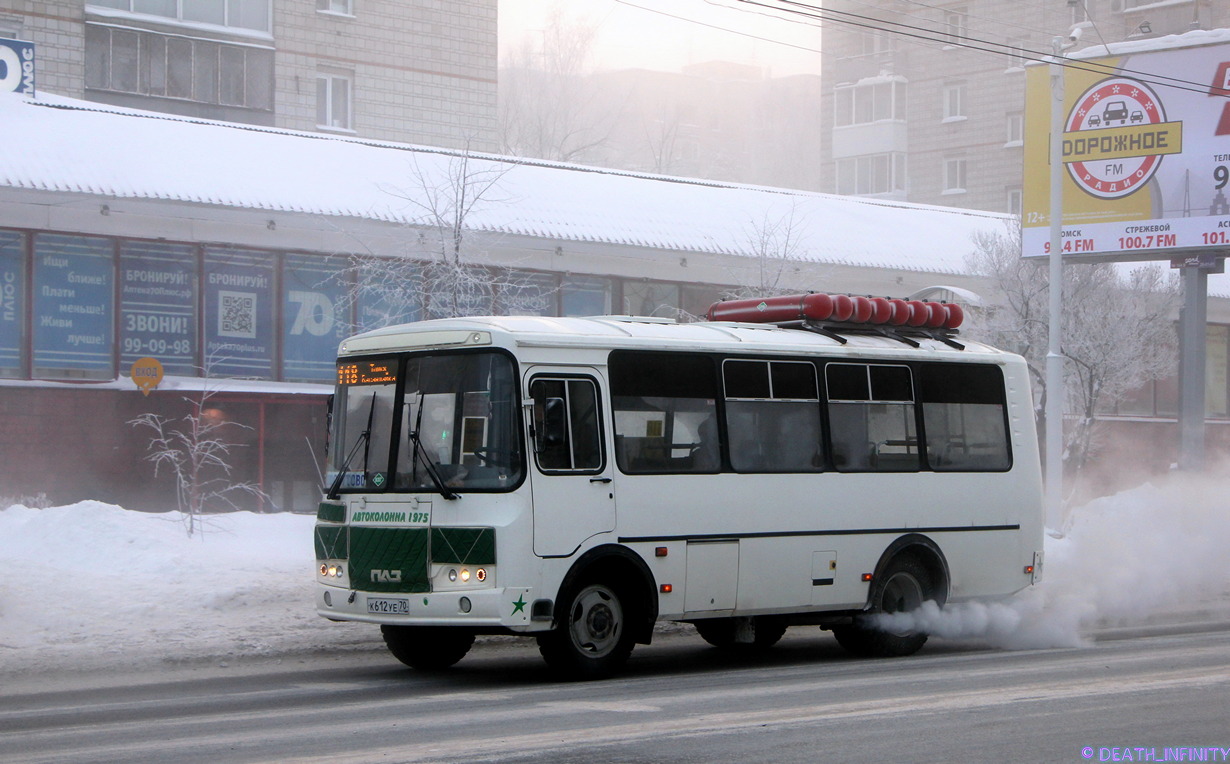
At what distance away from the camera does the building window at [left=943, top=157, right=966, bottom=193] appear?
67.4 m

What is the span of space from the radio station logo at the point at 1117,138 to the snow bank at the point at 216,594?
9.66 meters

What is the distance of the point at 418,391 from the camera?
1129 cm

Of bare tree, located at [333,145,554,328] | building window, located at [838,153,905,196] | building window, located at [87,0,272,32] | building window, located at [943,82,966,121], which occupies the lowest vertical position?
bare tree, located at [333,145,554,328]

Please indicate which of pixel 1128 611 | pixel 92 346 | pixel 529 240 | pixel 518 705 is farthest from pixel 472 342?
pixel 529 240

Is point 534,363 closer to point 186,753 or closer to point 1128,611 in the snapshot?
point 186,753

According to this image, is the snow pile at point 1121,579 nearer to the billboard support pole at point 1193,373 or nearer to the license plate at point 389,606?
the billboard support pole at point 1193,373

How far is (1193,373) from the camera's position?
26516mm

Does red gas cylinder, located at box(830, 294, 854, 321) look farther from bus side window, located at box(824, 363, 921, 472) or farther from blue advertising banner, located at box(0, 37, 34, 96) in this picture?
blue advertising banner, located at box(0, 37, 34, 96)

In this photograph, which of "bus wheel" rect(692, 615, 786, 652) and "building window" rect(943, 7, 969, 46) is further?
"building window" rect(943, 7, 969, 46)

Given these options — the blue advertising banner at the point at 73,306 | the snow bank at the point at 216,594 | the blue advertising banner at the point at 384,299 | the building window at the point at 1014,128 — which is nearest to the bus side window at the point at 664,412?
the snow bank at the point at 216,594

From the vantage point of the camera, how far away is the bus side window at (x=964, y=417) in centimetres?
1380

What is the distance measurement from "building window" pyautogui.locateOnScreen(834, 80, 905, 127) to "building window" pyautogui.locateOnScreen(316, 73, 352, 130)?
30.6m

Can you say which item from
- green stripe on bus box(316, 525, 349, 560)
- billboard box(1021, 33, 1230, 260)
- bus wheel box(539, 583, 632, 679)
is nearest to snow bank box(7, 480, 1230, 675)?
green stripe on bus box(316, 525, 349, 560)

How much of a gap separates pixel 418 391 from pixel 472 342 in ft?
2.02
